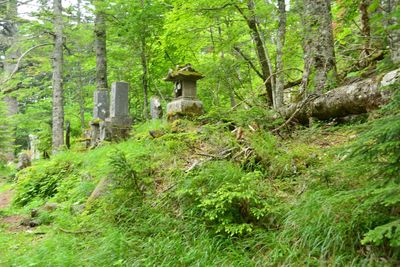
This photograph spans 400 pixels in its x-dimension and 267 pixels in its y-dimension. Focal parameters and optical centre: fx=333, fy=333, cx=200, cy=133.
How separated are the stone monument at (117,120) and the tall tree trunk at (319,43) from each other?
5696mm

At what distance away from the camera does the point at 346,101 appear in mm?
4918

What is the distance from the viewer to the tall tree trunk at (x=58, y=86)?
12.1 metres

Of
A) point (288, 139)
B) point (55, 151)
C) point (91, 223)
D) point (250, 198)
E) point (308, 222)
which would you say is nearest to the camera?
point (308, 222)

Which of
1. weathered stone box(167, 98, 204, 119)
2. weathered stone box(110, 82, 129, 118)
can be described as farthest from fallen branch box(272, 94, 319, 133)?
weathered stone box(110, 82, 129, 118)

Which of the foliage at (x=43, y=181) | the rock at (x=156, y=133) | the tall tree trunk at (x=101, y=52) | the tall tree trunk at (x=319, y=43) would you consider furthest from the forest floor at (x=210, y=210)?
the tall tree trunk at (x=101, y=52)

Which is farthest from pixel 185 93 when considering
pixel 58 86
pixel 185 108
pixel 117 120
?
pixel 58 86

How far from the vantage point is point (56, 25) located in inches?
498

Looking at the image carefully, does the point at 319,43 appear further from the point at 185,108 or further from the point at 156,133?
the point at 156,133

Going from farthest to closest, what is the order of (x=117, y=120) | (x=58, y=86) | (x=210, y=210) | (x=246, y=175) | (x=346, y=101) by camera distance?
(x=58, y=86), (x=117, y=120), (x=346, y=101), (x=246, y=175), (x=210, y=210)

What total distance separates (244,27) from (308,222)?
6.81 meters

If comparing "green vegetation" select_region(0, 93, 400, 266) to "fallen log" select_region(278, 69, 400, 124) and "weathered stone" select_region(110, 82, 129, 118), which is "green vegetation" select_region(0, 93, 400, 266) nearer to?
"fallen log" select_region(278, 69, 400, 124)

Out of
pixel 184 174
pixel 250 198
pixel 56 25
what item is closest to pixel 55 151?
pixel 56 25

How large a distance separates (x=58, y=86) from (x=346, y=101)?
10.6m

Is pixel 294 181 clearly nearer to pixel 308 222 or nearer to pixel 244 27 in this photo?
pixel 308 222
